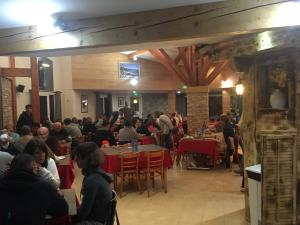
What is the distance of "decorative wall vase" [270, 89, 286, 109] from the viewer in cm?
417

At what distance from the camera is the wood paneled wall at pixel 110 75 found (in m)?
13.3

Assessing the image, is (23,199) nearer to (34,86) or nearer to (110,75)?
(34,86)

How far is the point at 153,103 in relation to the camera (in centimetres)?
1783

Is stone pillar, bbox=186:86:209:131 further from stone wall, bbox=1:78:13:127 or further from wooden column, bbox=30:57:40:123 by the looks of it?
stone wall, bbox=1:78:13:127

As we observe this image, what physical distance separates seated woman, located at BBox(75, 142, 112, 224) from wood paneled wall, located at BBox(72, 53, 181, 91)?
10.6 m

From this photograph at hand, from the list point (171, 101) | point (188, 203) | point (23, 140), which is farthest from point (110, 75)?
point (188, 203)

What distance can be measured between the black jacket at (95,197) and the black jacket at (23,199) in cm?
31

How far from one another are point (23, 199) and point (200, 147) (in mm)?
6002

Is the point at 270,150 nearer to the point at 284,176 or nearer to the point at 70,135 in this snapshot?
the point at 284,176

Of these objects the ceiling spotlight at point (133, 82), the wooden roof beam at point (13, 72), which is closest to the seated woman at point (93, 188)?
the wooden roof beam at point (13, 72)

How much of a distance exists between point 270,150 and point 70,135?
19.4 feet

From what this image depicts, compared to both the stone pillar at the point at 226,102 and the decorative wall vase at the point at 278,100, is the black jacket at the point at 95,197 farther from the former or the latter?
the stone pillar at the point at 226,102

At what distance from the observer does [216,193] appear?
617 cm

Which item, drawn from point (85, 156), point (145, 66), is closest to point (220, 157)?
point (85, 156)
